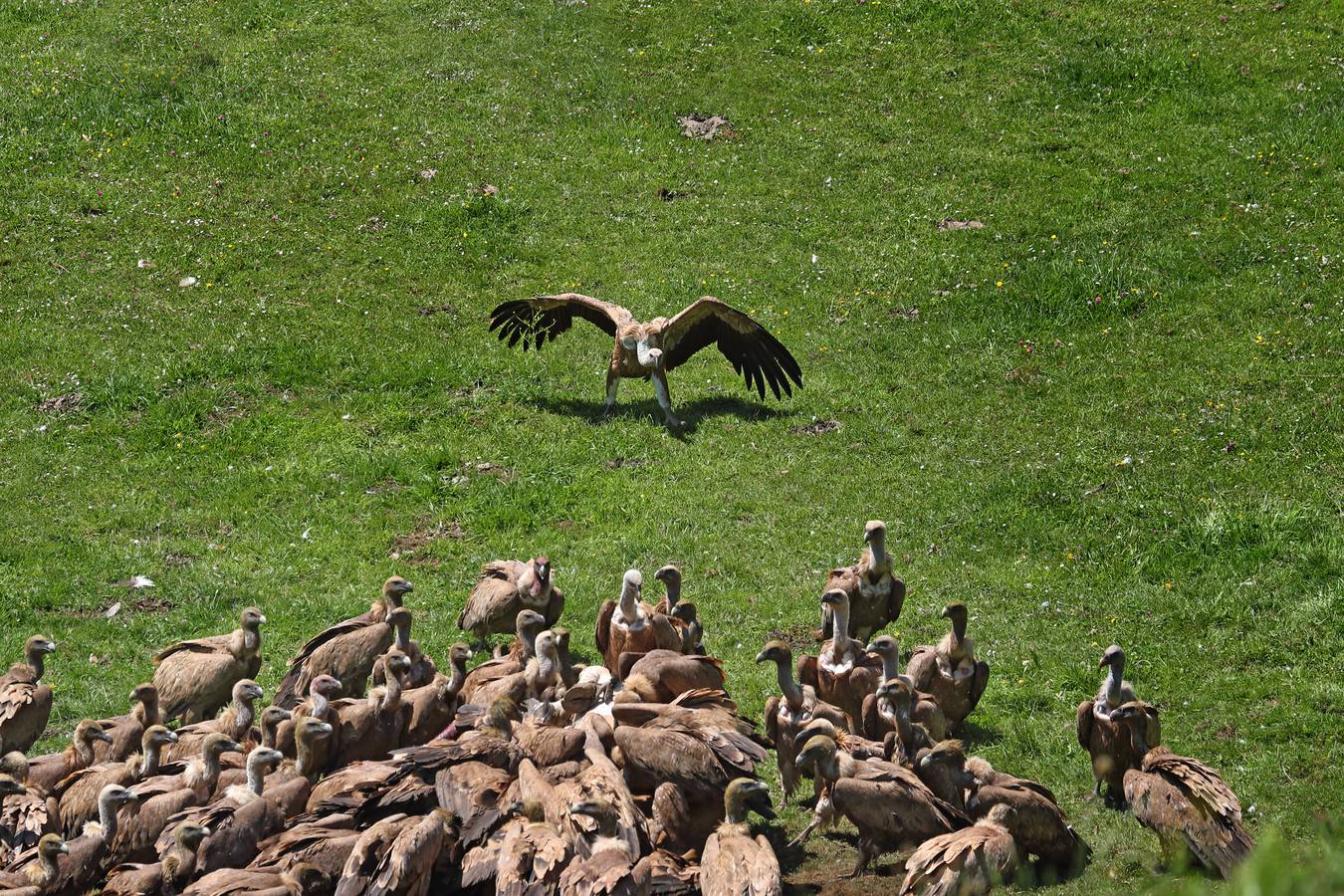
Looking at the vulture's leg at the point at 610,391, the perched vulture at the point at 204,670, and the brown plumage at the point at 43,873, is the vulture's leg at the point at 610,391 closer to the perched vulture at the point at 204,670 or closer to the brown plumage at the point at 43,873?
the perched vulture at the point at 204,670

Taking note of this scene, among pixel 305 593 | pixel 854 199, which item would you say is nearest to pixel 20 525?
pixel 305 593

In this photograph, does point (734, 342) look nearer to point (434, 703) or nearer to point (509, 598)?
point (509, 598)

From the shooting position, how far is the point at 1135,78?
21734 mm

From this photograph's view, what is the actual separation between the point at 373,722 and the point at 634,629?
2117 millimetres

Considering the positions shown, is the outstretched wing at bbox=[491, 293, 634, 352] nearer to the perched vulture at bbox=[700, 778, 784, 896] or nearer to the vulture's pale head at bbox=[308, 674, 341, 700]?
the vulture's pale head at bbox=[308, 674, 341, 700]

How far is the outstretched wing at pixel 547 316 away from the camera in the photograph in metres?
17.3

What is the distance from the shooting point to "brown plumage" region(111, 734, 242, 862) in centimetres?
854

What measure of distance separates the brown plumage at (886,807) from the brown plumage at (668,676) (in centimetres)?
172

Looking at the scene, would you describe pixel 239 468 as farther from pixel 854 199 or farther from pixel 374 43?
pixel 374 43

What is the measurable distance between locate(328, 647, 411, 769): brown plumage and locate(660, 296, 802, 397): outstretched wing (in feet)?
23.7

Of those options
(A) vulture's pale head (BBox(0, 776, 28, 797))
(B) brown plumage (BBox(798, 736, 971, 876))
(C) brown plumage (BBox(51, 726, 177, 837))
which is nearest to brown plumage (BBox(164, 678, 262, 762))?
(C) brown plumage (BBox(51, 726, 177, 837))

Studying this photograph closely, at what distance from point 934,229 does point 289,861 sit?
14.0 m

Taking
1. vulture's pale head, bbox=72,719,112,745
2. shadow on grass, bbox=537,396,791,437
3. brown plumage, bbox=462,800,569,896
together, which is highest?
brown plumage, bbox=462,800,569,896

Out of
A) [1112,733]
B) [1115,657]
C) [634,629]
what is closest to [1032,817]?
[1112,733]
